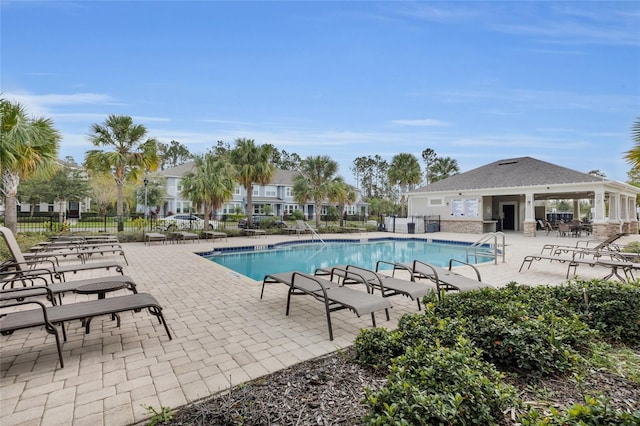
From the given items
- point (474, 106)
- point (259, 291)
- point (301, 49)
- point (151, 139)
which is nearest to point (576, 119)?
point (474, 106)

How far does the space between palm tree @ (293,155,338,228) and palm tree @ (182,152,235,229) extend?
5.86 m

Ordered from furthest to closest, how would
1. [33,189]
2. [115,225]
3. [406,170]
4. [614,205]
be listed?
[406,170] → [33,189] → [115,225] → [614,205]

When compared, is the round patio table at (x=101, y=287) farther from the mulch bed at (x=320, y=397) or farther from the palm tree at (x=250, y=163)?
the palm tree at (x=250, y=163)

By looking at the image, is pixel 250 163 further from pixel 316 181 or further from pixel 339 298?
pixel 339 298

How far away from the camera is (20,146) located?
26.3 feet

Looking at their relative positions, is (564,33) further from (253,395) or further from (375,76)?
(253,395)

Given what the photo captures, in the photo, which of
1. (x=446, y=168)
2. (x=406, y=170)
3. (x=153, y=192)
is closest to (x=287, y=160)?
(x=153, y=192)

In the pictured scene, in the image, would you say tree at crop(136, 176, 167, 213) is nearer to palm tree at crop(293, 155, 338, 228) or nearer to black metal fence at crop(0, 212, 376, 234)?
black metal fence at crop(0, 212, 376, 234)

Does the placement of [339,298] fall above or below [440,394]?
above

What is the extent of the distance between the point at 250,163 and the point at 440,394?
59.0 ft

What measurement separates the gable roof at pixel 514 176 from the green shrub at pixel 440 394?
20538 mm

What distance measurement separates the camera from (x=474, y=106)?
69.1ft

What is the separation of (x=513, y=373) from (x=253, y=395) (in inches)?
86.0

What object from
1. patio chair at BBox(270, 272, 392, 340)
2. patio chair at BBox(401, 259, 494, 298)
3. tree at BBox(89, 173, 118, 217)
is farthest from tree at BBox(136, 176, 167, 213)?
patio chair at BBox(401, 259, 494, 298)
